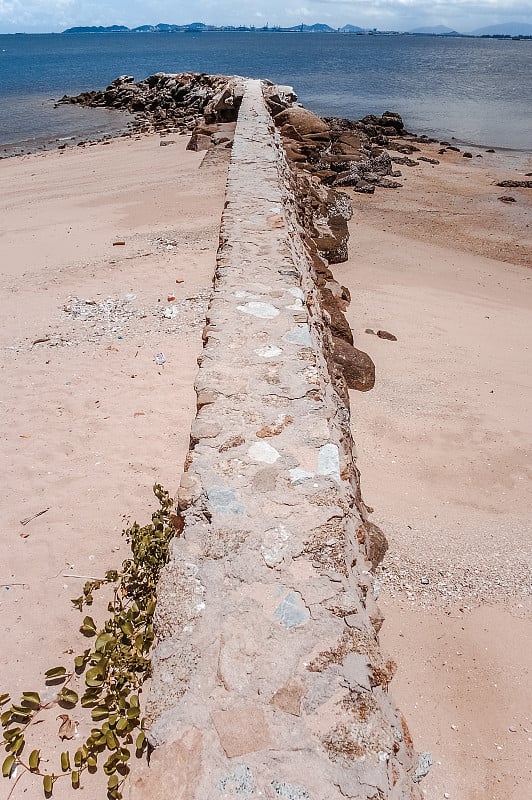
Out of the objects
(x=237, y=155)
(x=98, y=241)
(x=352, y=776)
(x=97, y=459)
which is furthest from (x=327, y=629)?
(x=98, y=241)

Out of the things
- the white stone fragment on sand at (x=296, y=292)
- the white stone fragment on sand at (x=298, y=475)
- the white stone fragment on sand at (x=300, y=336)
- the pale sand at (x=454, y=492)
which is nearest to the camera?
the white stone fragment on sand at (x=298, y=475)

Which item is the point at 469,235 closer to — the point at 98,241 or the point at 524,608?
the point at 98,241

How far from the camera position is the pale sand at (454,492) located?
10.1 ft

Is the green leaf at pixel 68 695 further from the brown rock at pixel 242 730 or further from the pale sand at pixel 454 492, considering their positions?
the pale sand at pixel 454 492

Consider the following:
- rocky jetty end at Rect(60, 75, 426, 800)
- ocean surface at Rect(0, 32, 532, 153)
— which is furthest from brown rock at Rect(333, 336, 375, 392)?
ocean surface at Rect(0, 32, 532, 153)

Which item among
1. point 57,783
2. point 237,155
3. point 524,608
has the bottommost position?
point 524,608

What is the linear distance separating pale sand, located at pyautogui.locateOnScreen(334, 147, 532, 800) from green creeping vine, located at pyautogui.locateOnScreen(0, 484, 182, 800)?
1485 mm

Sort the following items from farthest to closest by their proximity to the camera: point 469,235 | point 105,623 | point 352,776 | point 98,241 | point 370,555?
point 469,235 → point 98,241 → point 370,555 → point 105,623 → point 352,776

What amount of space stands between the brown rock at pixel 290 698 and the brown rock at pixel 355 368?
4.17 meters

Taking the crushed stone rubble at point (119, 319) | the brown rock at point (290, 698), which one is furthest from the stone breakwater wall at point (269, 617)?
the crushed stone rubble at point (119, 319)

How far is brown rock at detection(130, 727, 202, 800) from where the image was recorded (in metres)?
1.69

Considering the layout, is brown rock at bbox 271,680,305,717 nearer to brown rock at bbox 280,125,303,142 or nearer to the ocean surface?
brown rock at bbox 280,125,303,142

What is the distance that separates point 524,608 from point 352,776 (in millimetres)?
2564

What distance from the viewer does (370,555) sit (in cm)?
346
